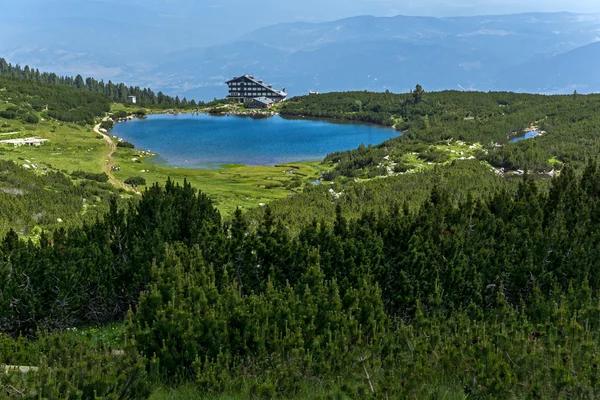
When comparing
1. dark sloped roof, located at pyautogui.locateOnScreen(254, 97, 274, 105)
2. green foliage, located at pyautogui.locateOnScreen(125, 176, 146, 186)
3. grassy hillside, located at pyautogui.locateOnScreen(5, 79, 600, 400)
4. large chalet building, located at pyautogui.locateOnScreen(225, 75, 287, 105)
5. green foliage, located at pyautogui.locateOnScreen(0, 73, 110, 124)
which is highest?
large chalet building, located at pyautogui.locateOnScreen(225, 75, 287, 105)

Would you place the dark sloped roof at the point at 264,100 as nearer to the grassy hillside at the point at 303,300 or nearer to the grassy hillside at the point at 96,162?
the grassy hillside at the point at 96,162

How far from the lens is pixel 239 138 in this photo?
244ft

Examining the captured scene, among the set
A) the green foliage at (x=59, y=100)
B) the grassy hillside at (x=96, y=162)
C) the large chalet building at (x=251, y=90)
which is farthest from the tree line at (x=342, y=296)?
the large chalet building at (x=251, y=90)

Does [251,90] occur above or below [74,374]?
above

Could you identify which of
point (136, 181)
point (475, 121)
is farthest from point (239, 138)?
point (475, 121)

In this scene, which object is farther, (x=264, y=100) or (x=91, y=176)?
(x=264, y=100)

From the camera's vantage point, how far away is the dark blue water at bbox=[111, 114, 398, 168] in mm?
61981

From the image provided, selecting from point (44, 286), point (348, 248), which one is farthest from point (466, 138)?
point (44, 286)

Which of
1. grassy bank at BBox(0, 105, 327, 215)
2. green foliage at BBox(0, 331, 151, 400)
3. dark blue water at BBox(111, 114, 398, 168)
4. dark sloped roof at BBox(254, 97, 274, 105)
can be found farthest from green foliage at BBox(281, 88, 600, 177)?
green foliage at BBox(0, 331, 151, 400)

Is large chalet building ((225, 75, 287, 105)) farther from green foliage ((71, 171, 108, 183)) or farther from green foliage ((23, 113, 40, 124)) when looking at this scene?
green foliage ((71, 171, 108, 183))

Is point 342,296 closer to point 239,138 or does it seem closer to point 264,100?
point 239,138

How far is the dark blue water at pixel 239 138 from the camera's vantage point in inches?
2440

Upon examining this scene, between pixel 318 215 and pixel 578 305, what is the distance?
20.4m

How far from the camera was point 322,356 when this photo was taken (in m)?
10.2
